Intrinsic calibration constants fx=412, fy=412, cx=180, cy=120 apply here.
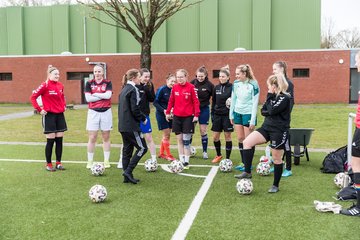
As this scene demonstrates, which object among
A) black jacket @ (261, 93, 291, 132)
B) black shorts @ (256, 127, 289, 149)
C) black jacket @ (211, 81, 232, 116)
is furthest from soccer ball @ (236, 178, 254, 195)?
black jacket @ (211, 81, 232, 116)

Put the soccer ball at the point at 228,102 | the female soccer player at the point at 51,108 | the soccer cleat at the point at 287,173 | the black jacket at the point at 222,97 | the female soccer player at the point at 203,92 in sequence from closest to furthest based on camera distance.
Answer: the soccer cleat at the point at 287,173 → the female soccer player at the point at 51,108 → the soccer ball at the point at 228,102 → the black jacket at the point at 222,97 → the female soccer player at the point at 203,92

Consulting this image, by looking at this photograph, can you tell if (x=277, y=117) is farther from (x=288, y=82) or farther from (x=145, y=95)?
(x=145, y=95)

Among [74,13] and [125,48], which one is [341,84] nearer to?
[125,48]

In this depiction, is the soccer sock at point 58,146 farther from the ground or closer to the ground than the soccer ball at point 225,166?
farther from the ground

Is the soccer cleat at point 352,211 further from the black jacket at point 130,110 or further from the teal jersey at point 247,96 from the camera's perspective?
the black jacket at point 130,110

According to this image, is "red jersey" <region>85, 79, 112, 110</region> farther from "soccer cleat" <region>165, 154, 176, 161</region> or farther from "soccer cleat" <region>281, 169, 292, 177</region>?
"soccer cleat" <region>281, 169, 292, 177</region>

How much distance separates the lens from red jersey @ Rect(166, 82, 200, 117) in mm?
8133

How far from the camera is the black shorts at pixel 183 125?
26.8 ft

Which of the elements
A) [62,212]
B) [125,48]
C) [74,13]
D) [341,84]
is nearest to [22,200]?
[62,212]

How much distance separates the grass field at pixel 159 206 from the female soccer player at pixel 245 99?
38.2 inches

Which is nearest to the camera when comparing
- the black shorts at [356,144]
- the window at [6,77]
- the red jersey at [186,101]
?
the black shorts at [356,144]

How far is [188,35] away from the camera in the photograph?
38.8 meters

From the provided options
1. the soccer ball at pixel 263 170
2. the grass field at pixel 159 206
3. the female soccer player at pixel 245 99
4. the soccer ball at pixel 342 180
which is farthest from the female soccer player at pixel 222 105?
the soccer ball at pixel 342 180

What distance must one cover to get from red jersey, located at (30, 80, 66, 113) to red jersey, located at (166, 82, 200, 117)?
2.27m
